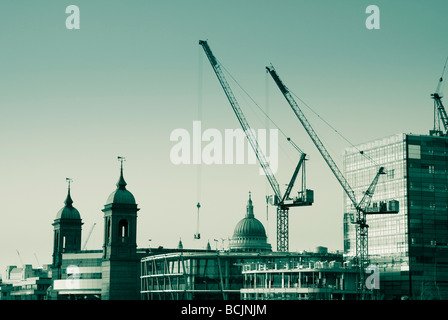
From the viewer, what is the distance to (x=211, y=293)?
184 metres

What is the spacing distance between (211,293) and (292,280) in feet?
83.7

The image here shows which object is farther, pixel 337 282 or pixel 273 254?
pixel 273 254

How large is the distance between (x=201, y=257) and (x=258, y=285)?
59.1 feet
